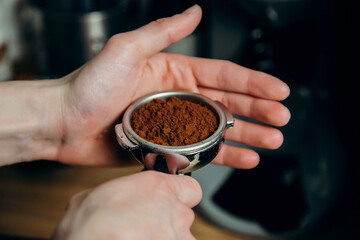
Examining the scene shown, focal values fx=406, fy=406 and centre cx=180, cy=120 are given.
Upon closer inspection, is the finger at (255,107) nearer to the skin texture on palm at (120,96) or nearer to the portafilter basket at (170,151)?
the skin texture on palm at (120,96)

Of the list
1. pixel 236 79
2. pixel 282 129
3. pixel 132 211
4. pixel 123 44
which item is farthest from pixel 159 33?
pixel 282 129

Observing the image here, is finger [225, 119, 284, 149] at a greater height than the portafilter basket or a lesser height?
lesser

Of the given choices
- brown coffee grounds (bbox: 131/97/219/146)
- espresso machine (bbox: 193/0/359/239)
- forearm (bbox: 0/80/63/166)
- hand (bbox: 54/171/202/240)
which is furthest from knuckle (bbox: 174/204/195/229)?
espresso machine (bbox: 193/0/359/239)

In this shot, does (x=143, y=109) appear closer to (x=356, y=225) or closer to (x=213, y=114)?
(x=213, y=114)

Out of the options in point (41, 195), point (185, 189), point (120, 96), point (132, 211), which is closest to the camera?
point (132, 211)

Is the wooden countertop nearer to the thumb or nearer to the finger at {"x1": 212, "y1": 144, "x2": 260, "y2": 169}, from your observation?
the finger at {"x1": 212, "y1": 144, "x2": 260, "y2": 169}

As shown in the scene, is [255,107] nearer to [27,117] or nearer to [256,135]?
[256,135]

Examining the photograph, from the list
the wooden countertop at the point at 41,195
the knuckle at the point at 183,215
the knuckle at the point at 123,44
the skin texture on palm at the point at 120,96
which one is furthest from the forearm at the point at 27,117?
the knuckle at the point at 183,215
